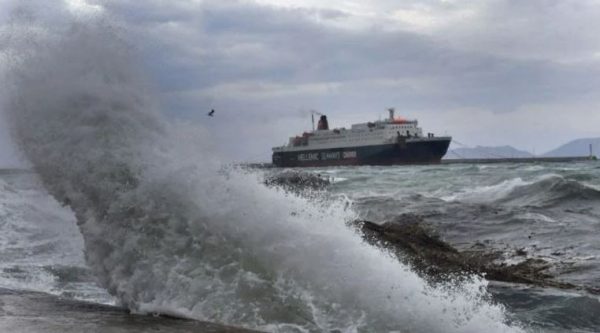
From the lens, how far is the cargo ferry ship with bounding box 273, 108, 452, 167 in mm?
91188

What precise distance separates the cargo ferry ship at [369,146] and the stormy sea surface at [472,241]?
62.2 meters

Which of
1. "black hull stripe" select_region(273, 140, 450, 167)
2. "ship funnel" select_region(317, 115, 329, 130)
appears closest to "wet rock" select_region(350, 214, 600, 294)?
"black hull stripe" select_region(273, 140, 450, 167)

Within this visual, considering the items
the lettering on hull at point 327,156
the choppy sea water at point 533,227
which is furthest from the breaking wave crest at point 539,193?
the lettering on hull at point 327,156

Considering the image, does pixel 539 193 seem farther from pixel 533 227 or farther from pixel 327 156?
pixel 327 156

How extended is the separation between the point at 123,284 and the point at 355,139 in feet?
300

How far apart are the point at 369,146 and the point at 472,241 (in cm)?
7900

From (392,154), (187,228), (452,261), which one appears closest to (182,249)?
(187,228)

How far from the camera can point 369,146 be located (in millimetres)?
93625

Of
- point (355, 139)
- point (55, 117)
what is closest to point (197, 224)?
point (55, 117)

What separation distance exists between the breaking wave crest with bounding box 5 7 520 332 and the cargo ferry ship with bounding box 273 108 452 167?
277 feet

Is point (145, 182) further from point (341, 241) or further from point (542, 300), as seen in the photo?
point (542, 300)

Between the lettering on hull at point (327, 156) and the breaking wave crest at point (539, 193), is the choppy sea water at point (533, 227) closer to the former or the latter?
the breaking wave crest at point (539, 193)

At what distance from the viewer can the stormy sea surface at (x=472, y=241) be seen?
23.9 feet

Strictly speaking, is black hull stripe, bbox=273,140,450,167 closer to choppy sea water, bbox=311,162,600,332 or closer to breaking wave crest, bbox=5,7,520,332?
choppy sea water, bbox=311,162,600,332
